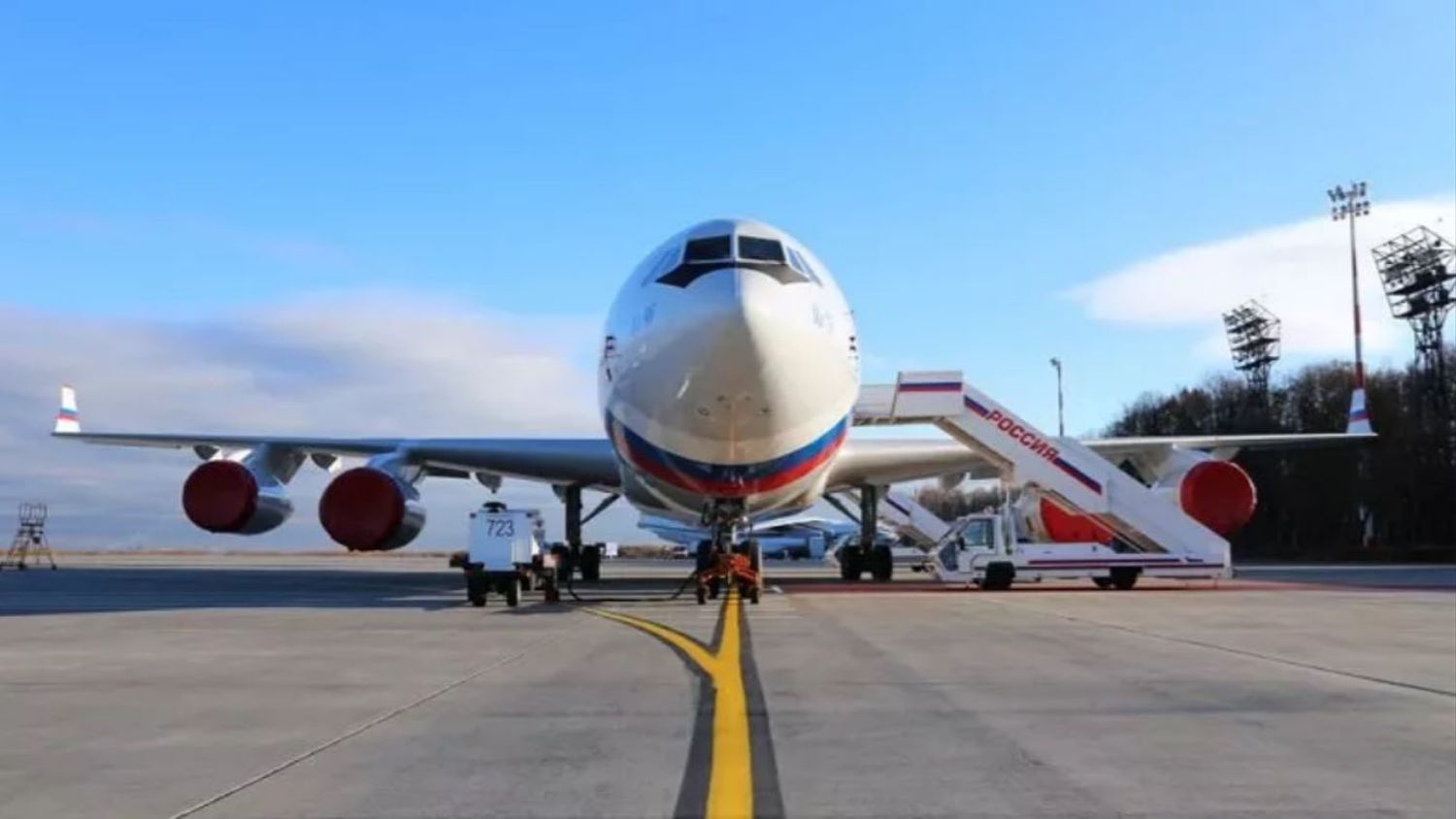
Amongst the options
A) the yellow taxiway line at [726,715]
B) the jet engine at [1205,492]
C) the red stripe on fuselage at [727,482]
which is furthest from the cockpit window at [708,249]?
the jet engine at [1205,492]

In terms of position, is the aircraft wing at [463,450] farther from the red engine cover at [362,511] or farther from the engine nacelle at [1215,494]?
the engine nacelle at [1215,494]

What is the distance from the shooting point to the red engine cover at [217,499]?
2308 cm

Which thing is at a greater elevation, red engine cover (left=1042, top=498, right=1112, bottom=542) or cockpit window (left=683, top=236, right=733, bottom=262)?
cockpit window (left=683, top=236, right=733, bottom=262)

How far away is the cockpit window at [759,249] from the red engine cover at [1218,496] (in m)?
12.3

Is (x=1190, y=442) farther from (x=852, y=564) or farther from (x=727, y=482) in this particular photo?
(x=727, y=482)

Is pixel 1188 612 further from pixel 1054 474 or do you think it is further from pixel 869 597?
pixel 1054 474

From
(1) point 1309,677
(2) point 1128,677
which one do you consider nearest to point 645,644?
(2) point 1128,677

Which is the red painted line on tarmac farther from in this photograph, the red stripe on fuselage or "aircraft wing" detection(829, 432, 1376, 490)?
the red stripe on fuselage

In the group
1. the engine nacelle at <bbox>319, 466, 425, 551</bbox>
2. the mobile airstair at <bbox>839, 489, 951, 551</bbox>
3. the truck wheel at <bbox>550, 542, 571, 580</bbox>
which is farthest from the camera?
the mobile airstair at <bbox>839, 489, 951, 551</bbox>

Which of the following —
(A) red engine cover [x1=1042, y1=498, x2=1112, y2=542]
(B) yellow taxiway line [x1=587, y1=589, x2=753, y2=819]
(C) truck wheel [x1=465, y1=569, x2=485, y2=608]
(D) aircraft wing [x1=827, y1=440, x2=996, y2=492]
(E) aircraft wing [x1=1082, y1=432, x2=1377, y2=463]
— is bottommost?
(B) yellow taxiway line [x1=587, y1=589, x2=753, y2=819]

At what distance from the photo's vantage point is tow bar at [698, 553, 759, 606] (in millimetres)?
17703

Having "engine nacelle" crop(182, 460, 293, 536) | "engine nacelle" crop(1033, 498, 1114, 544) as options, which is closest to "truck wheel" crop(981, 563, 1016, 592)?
"engine nacelle" crop(1033, 498, 1114, 544)

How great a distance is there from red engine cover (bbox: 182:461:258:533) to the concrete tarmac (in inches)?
367

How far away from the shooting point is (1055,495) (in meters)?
23.2
